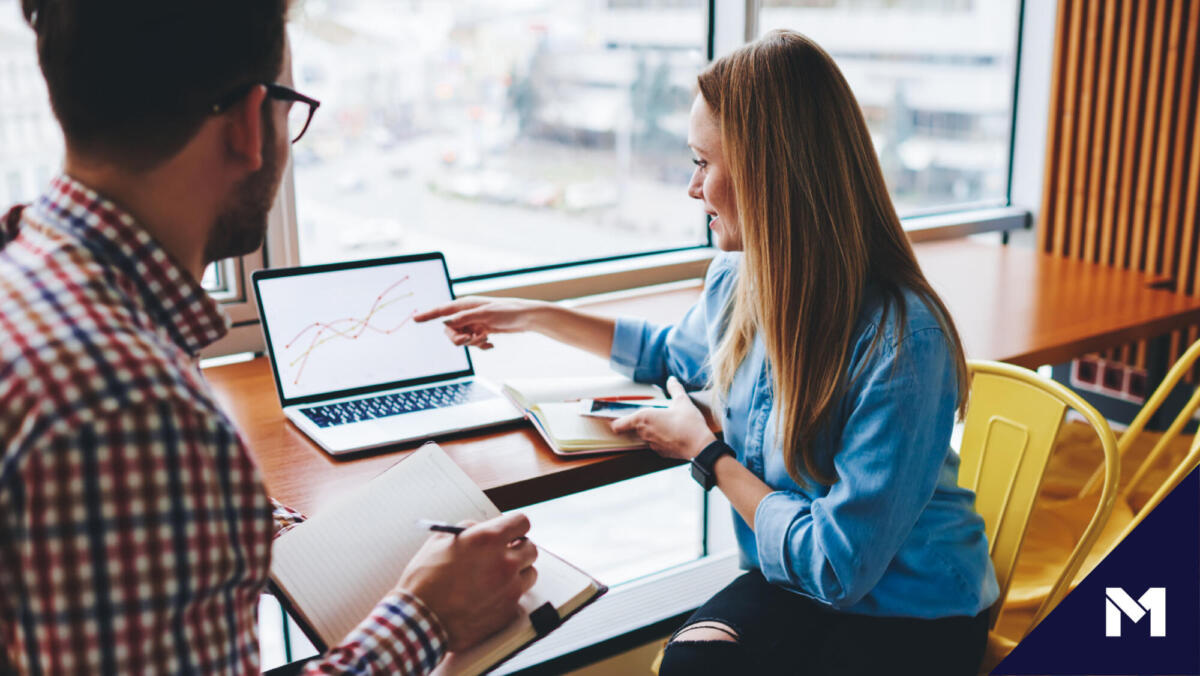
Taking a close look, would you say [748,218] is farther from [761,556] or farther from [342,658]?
[342,658]

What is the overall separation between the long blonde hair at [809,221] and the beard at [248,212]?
0.64m

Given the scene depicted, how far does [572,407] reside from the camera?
152cm

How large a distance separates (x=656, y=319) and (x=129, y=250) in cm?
149

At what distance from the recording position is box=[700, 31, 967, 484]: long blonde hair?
1229 millimetres

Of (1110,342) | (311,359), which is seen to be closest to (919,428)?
(311,359)

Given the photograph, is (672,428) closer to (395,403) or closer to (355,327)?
(395,403)

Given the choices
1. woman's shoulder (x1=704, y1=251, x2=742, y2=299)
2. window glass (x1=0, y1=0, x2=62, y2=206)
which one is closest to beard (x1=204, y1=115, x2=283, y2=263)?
woman's shoulder (x1=704, y1=251, x2=742, y2=299)

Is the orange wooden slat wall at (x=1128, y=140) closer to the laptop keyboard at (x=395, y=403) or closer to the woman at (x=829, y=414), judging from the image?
the woman at (x=829, y=414)

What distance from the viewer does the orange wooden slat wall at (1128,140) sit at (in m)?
2.70

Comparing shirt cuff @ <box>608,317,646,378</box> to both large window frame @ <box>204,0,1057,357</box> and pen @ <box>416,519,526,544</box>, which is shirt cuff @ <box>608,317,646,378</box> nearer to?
large window frame @ <box>204,0,1057,357</box>

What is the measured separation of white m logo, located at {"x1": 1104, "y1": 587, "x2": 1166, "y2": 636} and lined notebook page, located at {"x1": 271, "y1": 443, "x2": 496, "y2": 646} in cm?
105

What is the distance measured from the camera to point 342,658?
2.69 ft

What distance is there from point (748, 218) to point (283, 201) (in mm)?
1030

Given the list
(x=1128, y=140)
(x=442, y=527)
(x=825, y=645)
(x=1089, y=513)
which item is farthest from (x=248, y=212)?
(x=1128, y=140)
